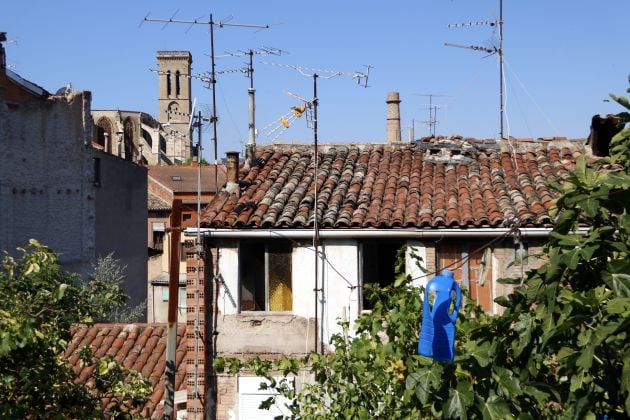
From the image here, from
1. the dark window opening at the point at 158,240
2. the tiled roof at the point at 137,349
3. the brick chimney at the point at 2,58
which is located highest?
the brick chimney at the point at 2,58

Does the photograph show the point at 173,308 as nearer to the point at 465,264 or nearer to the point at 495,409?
the point at 495,409

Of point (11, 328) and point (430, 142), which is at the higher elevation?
point (430, 142)

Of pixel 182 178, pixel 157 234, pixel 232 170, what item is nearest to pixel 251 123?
pixel 232 170

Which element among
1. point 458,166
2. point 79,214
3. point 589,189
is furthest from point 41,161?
point 589,189

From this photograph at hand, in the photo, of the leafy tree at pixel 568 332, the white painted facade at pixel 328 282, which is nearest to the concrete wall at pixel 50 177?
the white painted facade at pixel 328 282

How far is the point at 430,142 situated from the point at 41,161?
447 inches

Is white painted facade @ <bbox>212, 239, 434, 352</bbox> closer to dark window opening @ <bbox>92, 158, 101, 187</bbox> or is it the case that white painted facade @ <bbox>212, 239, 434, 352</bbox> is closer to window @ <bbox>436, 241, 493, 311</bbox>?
window @ <bbox>436, 241, 493, 311</bbox>

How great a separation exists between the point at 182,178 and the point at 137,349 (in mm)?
34401

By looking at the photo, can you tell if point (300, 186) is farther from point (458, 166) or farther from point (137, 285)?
point (137, 285)

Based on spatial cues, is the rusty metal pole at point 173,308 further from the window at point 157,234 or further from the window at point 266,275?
the window at point 157,234

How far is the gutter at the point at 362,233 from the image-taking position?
35.9 ft

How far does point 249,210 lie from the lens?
1186 centimetres

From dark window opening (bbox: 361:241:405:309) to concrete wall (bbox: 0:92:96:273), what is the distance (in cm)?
1184

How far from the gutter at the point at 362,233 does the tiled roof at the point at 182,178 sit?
82.4 feet
